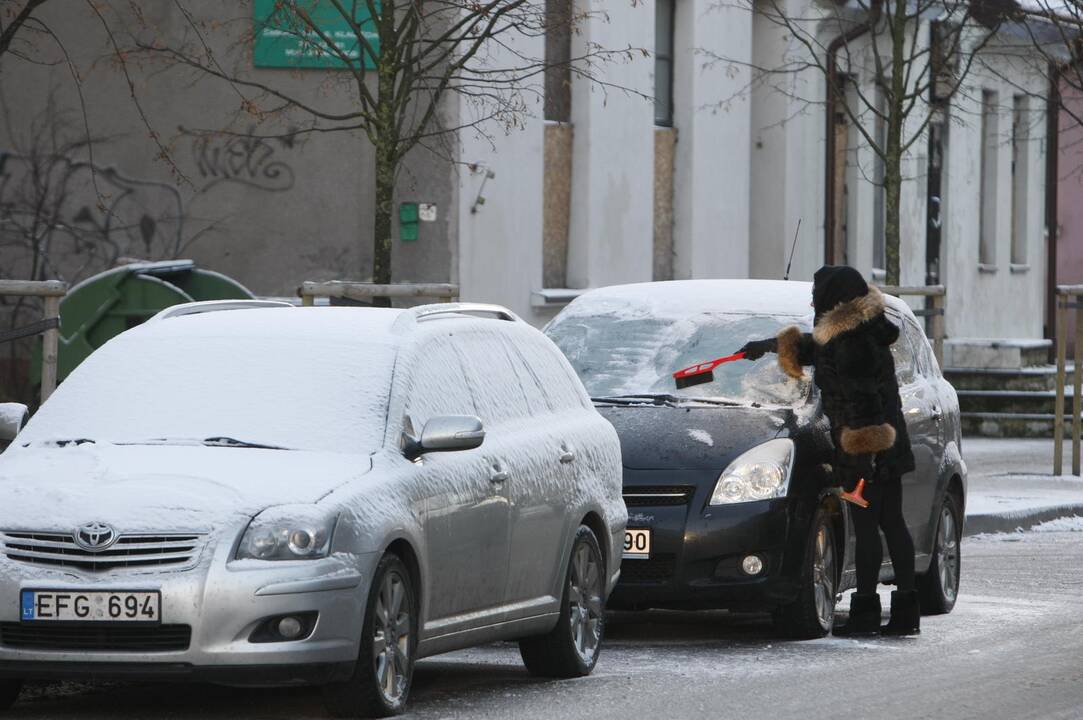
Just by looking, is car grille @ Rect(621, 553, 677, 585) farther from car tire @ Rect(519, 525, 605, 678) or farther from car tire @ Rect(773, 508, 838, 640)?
car tire @ Rect(519, 525, 605, 678)

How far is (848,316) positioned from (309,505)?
4181 mm

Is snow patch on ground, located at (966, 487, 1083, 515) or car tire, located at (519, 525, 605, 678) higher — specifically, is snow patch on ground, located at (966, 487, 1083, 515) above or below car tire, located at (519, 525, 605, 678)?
below

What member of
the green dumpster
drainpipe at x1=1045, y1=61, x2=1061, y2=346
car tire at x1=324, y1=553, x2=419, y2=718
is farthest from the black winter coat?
drainpipe at x1=1045, y1=61, x2=1061, y2=346

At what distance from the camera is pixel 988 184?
36562 mm

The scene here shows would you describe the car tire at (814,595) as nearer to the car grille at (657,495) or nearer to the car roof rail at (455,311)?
the car grille at (657,495)

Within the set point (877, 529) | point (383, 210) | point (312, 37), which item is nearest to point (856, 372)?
point (877, 529)

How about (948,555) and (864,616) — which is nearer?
(864,616)

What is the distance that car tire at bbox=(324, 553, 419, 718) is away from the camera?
812 cm

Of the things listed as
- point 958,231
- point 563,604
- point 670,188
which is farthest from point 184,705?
point 958,231

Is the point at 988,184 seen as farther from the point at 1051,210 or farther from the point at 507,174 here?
the point at 507,174

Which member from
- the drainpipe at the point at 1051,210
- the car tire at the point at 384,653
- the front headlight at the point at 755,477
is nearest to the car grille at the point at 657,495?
the front headlight at the point at 755,477

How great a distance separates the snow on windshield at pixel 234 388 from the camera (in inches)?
342

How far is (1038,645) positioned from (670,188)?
17026 mm

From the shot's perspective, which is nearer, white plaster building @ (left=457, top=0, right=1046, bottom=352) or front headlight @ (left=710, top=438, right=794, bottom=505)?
front headlight @ (left=710, top=438, right=794, bottom=505)
